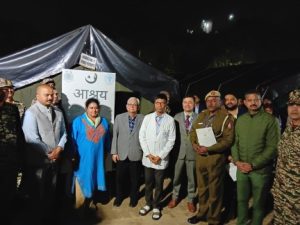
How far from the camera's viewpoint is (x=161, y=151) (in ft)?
15.8

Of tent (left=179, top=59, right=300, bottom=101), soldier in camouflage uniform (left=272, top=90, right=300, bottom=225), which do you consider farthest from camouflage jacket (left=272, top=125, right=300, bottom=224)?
tent (left=179, top=59, right=300, bottom=101)

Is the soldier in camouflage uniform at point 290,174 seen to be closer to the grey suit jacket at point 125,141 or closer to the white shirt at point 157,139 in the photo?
the white shirt at point 157,139

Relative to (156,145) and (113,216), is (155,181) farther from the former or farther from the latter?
(113,216)

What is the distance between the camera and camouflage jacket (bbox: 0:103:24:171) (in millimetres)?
3221

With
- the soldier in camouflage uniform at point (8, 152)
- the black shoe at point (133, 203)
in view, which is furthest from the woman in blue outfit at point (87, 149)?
the soldier in camouflage uniform at point (8, 152)

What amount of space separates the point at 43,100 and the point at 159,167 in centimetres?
206

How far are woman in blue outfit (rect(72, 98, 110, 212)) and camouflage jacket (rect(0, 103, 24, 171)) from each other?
128 centimetres

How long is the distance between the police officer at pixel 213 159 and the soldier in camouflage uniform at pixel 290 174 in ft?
3.34

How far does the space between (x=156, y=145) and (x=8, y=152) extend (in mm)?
2265

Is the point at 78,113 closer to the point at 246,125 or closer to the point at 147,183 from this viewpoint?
the point at 147,183

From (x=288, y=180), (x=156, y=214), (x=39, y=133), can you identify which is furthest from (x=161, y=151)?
(x=288, y=180)

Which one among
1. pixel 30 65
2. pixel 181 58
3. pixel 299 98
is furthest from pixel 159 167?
pixel 181 58

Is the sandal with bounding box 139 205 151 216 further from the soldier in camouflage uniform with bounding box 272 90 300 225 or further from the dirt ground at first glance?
the soldier in camouflage uniform with bounding box 272 90 300 225

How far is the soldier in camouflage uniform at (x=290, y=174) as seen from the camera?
10.5ft
